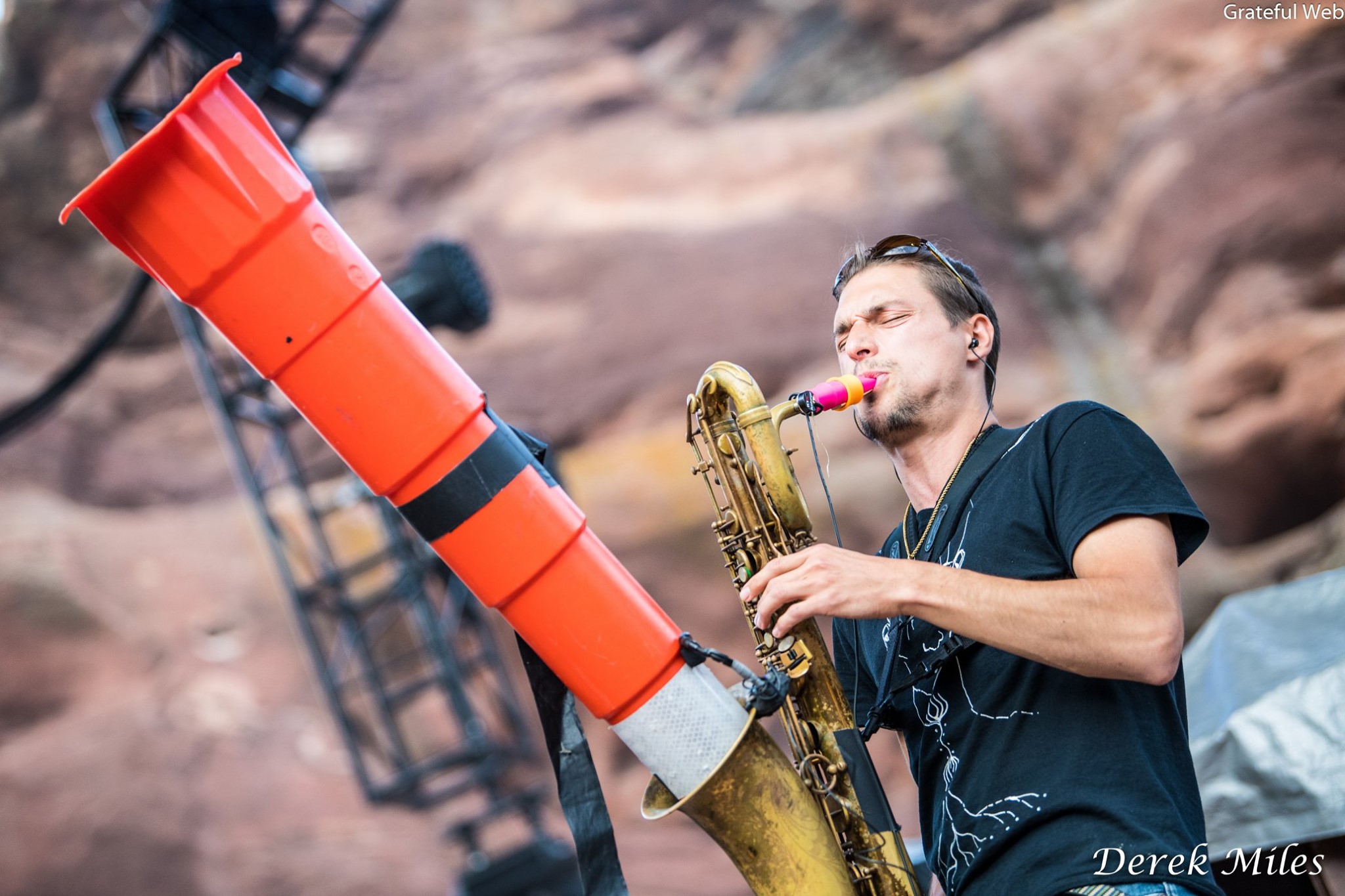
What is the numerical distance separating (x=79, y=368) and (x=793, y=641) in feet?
17.5

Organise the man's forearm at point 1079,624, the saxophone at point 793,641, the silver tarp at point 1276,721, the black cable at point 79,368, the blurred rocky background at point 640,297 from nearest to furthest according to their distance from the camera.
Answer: the man's forearm at point 1079,624, the saxophone at point 793,641, the silver tarp at point 1276,721, the black cable at point 79,368, the blurred rocky background at point 640,297

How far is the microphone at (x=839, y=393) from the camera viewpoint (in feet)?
6.84

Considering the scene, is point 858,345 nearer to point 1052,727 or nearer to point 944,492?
point 944,492

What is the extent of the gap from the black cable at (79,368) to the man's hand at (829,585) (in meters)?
5.08

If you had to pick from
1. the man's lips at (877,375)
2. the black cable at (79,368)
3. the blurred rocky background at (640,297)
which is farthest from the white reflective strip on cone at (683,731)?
the blurred rocky background at (640,297)

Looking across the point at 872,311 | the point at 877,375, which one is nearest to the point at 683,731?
the point at 877,375

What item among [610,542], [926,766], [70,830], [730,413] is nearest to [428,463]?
[730,413]

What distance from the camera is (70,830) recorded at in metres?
7.24

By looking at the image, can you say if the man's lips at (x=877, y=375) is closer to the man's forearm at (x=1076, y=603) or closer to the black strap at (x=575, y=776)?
the man's forearm at (x=1076, y=603)

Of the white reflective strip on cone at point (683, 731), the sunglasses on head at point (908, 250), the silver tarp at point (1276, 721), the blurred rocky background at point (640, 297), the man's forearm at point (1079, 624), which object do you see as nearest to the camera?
the man's forearm at point (1079, 624)

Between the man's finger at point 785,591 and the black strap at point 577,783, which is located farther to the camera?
the black strap at point 577,783

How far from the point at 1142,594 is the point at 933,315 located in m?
0.84

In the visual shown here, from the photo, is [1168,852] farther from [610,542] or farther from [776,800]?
[610,542]

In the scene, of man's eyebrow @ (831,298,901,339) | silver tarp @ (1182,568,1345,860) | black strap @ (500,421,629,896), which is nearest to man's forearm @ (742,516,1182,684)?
black strap @ (500,421,629,896)
